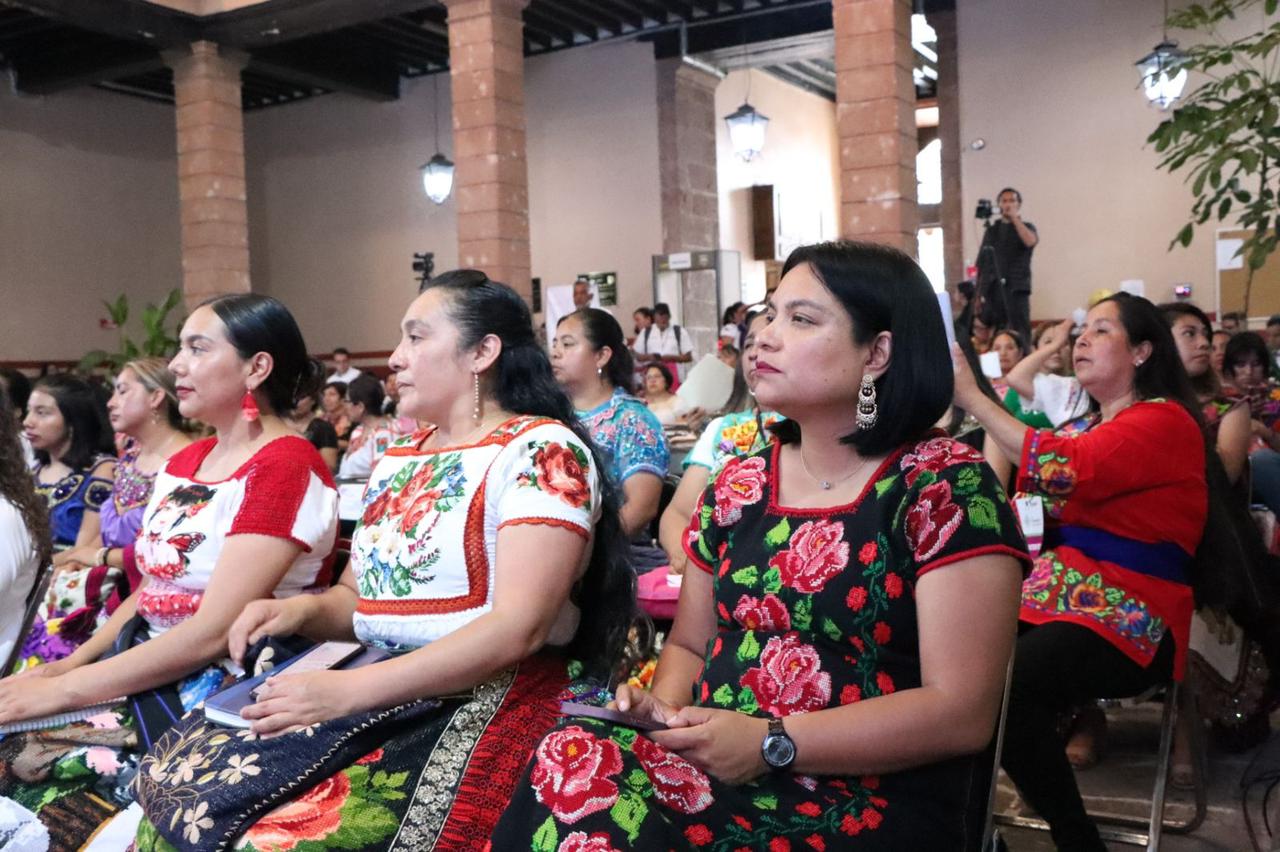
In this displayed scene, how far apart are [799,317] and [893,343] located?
0.13m

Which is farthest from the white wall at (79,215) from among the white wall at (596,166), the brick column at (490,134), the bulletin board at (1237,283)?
the bulletin board at (1237,283)

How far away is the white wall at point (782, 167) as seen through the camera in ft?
44.9

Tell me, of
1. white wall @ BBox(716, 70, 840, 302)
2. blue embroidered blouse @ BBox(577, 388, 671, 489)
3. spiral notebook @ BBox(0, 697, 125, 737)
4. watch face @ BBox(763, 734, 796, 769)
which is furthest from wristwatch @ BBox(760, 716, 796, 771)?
white wall @ BBox(716, 70, 840, 302)

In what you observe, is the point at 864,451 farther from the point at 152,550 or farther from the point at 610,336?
the point at 610,336

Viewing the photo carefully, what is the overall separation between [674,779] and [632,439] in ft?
7.34

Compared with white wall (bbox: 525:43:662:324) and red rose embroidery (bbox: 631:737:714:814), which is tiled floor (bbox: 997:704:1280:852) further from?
white wall (bbox: 525:43:662:324)

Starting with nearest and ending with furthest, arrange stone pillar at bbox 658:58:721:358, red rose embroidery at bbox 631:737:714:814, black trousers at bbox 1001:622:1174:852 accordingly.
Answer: red rose embroidery at bbox 631:737:714:814 < black trousers at bbox 1001:622:1174:852 < stone pillar at bbox 658:58:721:358

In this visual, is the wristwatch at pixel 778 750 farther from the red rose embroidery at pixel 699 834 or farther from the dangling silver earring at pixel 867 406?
the dangling silver earring at pixel 867 406

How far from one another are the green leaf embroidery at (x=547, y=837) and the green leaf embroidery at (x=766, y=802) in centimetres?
28

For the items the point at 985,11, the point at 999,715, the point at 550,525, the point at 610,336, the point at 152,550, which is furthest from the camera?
the point at 985,11

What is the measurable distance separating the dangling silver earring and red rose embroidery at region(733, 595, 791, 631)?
27 centimetres

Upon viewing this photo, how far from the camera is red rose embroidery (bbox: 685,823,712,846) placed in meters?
1.34

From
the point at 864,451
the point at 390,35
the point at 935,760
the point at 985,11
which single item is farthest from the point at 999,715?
the point at 390,35

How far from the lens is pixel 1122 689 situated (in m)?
2.48
